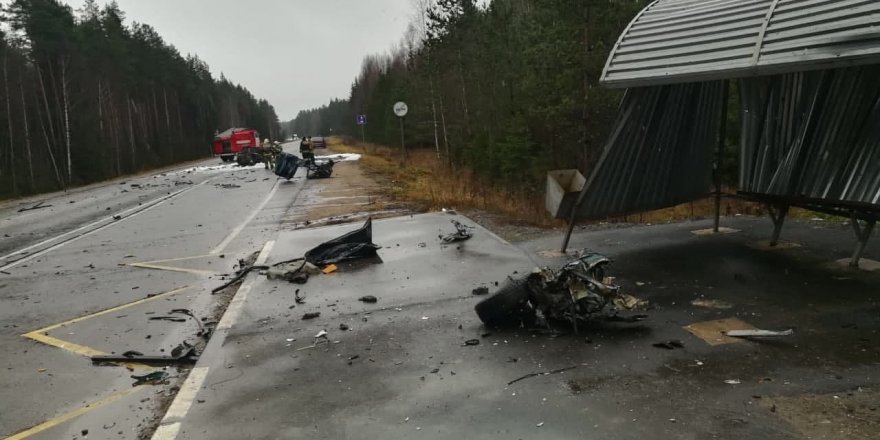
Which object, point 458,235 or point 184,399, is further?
point 458,235

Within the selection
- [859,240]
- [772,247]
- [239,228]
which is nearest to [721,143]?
[772,247]

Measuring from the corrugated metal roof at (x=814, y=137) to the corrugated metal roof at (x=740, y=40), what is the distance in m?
1.76

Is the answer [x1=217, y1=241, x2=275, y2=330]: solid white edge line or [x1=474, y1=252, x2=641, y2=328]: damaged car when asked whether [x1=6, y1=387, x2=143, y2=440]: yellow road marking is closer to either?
[x1=217, y1=241, x2=275, y2=330]: solid white edge line

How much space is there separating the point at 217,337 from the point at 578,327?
3.53m

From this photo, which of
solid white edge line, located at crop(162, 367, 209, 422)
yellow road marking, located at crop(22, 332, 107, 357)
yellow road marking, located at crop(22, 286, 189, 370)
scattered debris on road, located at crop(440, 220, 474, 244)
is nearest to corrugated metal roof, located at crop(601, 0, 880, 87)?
scattered debris on road, located at crop(440, 220, 474, 244)

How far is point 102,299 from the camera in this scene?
7770mm

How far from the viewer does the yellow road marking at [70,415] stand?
411 centimetres

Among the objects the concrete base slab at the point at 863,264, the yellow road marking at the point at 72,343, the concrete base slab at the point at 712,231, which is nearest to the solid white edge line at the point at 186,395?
the yellow road marking at the point at 72,343

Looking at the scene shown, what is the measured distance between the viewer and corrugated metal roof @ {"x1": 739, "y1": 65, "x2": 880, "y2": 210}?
653 cm

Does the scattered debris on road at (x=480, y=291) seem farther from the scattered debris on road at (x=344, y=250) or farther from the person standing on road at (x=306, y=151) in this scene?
the person standing on road at (x=306, y=151)

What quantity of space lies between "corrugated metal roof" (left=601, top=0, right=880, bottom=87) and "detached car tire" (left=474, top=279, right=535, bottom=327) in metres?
3.16

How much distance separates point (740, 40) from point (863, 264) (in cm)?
292

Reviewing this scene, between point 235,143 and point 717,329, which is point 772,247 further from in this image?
point 235,143

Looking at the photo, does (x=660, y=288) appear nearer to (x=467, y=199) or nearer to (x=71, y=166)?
(x=467, y=199)
